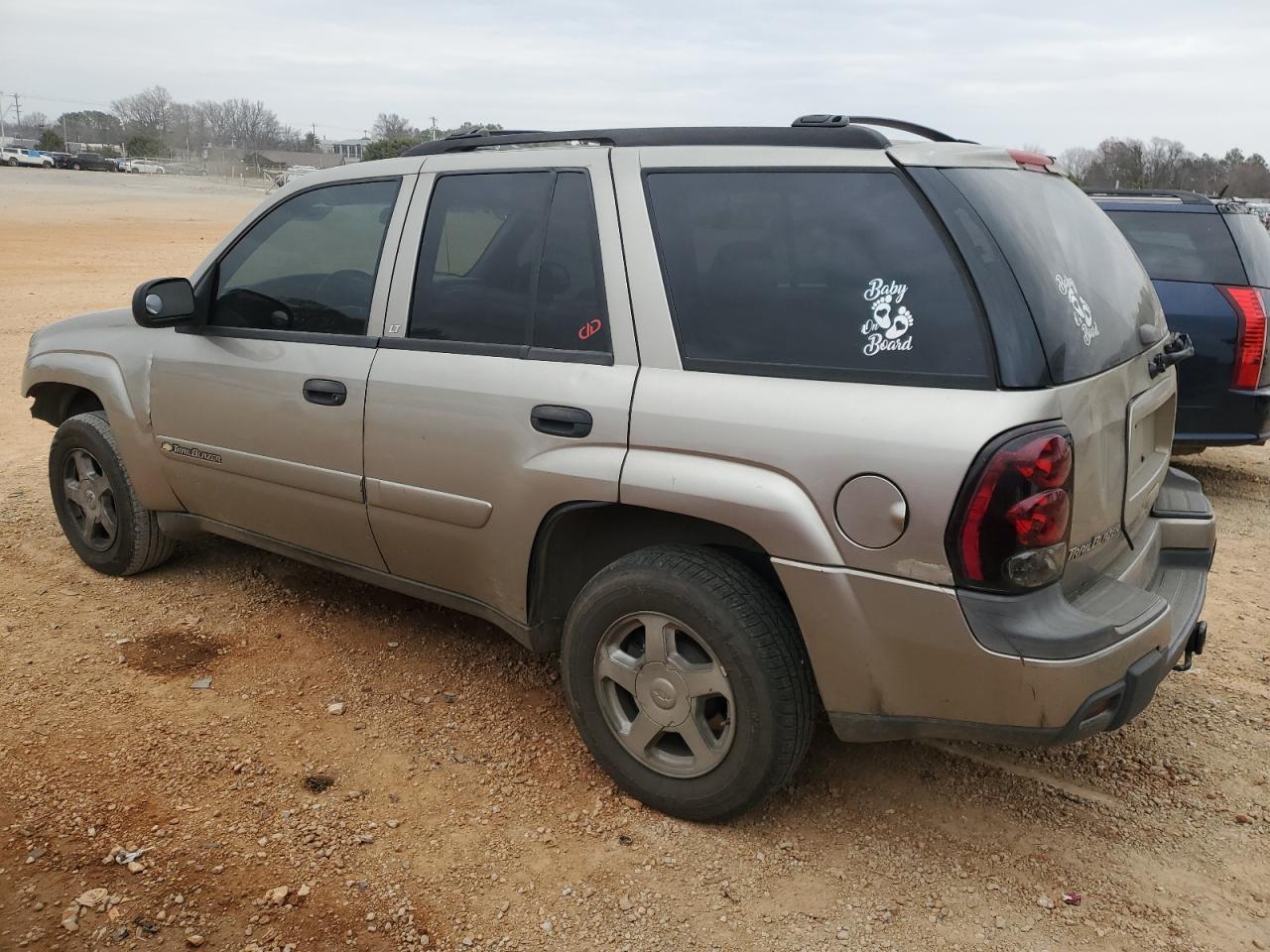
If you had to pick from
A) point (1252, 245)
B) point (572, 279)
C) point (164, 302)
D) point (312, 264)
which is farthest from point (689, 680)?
point (1252, 245)

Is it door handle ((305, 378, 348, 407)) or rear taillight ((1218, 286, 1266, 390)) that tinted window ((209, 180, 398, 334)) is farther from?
rear taillight ((1218, 286, 1266, 390))

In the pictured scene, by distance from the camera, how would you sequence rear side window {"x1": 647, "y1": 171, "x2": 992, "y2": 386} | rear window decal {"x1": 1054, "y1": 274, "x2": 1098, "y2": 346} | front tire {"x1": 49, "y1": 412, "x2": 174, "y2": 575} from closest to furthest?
1. rear side window {"x1": 647, "y1": 171, "x2": 992, "y2": 386}
2. rear window decal {"x1": 1054, "y1": 274, "x2": 1098, "y2": 346}
3. front tire {"x1": 49, "y1": 412, "x2": 174, "y2": 575}

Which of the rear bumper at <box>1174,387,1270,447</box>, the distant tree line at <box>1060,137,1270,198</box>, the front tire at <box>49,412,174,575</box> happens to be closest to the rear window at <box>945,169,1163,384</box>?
the rear bumper at <box>1174,387,1270,447</box>

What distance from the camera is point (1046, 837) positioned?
302 cm

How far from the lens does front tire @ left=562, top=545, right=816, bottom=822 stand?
276cm

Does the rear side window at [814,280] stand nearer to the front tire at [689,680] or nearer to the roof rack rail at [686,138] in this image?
the roof rack rail at [686,138]

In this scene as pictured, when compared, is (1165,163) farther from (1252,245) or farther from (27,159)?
(27,159)

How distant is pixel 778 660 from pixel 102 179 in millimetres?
57677

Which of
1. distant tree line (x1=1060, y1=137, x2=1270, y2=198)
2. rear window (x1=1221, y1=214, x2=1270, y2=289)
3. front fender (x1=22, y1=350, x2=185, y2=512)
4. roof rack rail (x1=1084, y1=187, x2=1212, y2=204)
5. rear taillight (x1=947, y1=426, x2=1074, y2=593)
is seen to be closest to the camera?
rear taillight (x1=947, y1=426, x2=1074, y2=593)

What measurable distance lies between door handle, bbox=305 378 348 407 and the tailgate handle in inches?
99.7

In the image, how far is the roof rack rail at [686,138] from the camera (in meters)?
2.76

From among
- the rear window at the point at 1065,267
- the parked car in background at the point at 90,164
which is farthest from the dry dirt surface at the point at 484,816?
the parked car in background at the point at 90,164

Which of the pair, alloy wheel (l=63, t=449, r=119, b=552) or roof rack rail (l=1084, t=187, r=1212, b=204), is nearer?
alloy wheel (l=63, t=449, r=119, b=552)

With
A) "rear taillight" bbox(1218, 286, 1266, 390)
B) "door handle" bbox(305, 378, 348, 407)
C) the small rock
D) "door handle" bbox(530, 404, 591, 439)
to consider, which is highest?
"rear taillight" bbox(1218, 286, 1266, 390)
